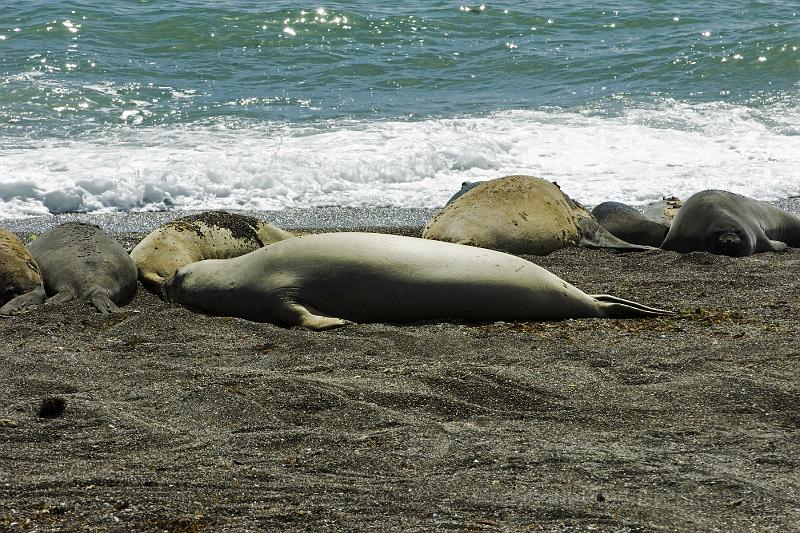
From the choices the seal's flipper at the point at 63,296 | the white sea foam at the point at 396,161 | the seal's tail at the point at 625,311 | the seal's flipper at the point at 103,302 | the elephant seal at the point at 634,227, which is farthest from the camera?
the white sea foam at the point at 396,161

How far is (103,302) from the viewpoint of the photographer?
19.6ft

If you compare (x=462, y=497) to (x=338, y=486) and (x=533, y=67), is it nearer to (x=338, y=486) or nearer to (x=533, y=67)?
(x=338, y=486)

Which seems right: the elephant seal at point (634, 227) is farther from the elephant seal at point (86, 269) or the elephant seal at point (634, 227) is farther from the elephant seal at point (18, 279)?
the elephant seal at point (18, 279)

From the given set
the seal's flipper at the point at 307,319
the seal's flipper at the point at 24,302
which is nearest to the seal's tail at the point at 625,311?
the seal's flipper at the point at 307,319

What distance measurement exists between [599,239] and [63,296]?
12.6 feet

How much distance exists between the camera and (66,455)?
3625mm

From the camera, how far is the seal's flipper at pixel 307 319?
537 centimetres

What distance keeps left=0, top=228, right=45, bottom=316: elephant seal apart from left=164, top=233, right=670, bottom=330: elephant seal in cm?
111

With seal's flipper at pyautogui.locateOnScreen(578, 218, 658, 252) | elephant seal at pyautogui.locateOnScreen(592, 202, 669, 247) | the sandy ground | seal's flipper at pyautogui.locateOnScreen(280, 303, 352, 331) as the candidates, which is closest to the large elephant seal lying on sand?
elephant seal at pyautogui.locateOnScreen(592, 202, 669, 247)

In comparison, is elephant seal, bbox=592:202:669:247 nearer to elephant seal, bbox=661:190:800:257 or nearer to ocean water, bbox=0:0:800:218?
elephant seal, bbox=661:190:800:257

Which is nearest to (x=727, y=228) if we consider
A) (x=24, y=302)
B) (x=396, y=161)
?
(x=24, y=302)

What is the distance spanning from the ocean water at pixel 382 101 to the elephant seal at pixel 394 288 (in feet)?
15.1

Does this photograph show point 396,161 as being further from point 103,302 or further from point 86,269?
point 103,302

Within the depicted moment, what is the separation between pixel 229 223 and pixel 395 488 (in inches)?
176
